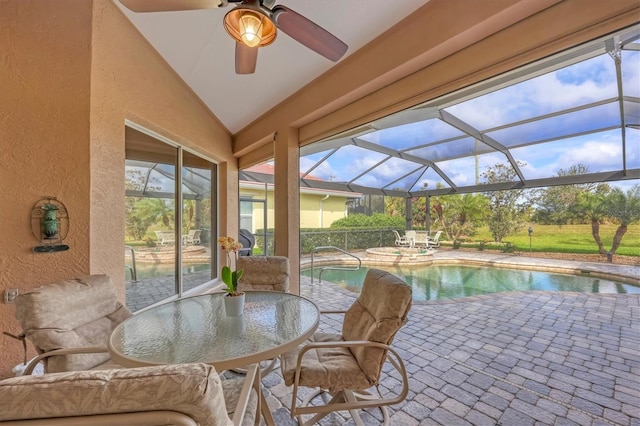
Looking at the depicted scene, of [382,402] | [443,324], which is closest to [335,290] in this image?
[443,324]

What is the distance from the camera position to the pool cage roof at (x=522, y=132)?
2.57 metres

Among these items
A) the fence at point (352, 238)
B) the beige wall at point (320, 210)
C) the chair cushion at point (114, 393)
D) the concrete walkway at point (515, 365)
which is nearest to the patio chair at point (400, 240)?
the fence at point (352, 238)

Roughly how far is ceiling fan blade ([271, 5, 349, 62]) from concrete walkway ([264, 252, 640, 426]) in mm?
2625

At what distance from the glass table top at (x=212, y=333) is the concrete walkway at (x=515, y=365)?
28.3 inches

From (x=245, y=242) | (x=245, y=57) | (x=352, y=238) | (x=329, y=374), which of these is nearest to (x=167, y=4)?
(x=245, y=57)

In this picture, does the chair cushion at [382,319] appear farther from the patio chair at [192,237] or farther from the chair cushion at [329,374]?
the patio chair at [192,237]

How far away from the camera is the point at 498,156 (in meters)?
5.50

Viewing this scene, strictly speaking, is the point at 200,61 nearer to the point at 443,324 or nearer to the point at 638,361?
the point at 443,324

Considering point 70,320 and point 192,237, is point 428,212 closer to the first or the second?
point 192,237

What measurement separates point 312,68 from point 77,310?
298 centimetres

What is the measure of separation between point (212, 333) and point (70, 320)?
92cm

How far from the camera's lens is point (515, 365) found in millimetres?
2451

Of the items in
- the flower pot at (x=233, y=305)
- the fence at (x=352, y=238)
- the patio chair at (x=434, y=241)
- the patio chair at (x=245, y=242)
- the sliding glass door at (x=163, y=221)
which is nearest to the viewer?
the flower pot at (x=233, y=305)

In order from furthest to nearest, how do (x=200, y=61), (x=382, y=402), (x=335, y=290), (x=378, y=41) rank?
(x=335, y=290) < (x=200, y=61) < (x=378, y=41) < (x=382, y=402)
